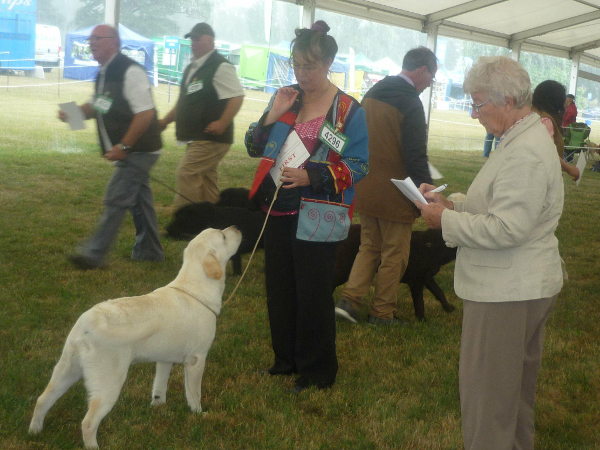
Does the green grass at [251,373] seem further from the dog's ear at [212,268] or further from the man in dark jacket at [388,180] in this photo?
the dog's ear at [212,268]

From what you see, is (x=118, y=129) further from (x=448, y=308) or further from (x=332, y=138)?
(x=448, y=308)

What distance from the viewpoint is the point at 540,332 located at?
2352 mm

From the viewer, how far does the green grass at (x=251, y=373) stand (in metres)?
2.97

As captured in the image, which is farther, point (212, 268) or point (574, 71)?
point (574, 71)

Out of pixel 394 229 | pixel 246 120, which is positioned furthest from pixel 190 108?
pixel 246 120

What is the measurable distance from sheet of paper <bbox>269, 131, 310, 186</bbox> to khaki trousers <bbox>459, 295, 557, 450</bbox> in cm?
115

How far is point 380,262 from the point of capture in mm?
4668

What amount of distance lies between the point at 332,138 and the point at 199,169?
299 centimetres

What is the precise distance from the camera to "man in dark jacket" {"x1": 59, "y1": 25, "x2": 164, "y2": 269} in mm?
4863

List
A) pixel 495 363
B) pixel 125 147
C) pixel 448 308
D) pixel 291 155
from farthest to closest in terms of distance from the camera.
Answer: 1. pixel 448 308
2. pixel 125 147
3. pixel 291 155
4. pixel 495 363

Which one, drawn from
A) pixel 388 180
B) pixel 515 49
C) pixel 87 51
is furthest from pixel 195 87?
pixel 515 49

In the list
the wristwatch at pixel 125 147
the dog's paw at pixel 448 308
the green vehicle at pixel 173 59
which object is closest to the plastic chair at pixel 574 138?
the green vehicle at pixel 173 59

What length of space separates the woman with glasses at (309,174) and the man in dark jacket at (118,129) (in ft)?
6.85

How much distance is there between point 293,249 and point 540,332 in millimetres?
1312
